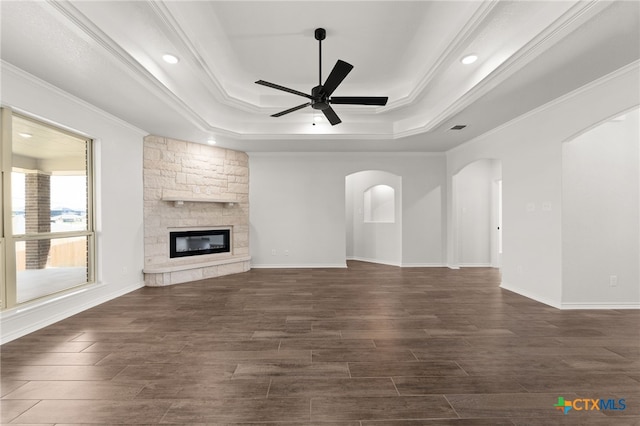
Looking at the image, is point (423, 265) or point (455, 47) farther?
point (423, 265)

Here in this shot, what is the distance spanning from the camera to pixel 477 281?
5.13 m

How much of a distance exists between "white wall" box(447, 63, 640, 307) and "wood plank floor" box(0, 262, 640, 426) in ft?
1.72

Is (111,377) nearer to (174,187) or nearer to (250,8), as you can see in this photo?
(250,8)

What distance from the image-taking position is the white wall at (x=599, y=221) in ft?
11.7

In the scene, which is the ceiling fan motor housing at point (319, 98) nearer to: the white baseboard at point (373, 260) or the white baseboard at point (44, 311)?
the white baseboard at point (44, 311)

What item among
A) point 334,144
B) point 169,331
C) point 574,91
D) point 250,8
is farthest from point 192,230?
point 574,91

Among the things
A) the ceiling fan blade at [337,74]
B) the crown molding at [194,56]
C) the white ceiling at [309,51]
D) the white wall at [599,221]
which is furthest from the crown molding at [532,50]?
the crown molding at [194,56]

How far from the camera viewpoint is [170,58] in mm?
3250

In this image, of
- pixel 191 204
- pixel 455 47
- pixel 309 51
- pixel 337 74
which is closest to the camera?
pixel 337 74

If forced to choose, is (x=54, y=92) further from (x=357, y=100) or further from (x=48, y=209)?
(x=357, y=100)

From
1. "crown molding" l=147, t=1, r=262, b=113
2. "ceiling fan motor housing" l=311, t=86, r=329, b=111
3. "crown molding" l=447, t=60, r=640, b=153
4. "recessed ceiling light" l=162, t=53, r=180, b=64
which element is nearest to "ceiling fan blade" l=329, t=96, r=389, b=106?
"ceiling fan motor housing" l=311, t=86, r=329, b=111

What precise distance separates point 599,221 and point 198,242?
652 cm

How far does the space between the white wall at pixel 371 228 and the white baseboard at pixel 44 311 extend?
573 cm

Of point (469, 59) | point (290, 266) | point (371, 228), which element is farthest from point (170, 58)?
point (371, 228)
